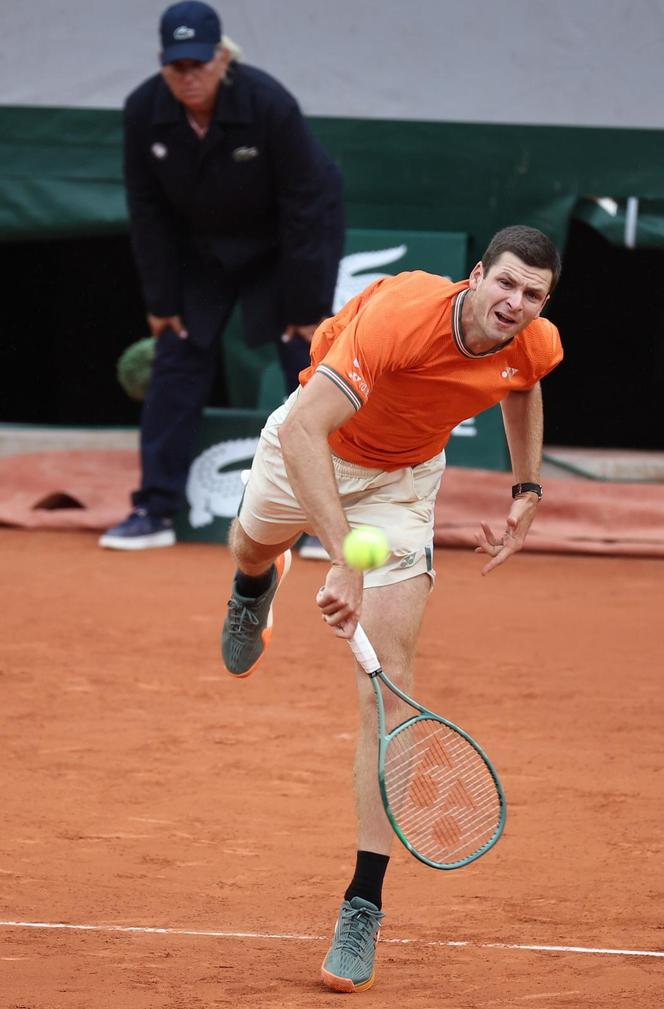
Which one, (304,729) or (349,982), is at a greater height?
(349,982)

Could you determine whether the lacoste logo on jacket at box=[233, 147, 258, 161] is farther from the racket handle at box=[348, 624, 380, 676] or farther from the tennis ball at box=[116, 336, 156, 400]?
the racket handle at box=[348, 624, 380, 676]

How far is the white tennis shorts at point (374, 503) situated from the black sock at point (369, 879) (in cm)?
65

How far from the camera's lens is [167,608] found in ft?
23.2

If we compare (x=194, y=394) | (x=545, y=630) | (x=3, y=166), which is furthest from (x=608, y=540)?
(x=3, y=166)

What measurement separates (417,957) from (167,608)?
3.50 m

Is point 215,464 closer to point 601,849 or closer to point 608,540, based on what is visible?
point 608,540

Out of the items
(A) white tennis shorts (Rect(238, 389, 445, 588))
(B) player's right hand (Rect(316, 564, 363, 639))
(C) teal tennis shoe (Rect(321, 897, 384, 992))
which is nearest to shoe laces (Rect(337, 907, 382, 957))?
(C) teal tennis shoe (Rect(321, 897, 384, 992))

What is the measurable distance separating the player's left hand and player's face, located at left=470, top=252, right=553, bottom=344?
516 millimetres

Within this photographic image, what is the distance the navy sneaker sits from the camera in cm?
817

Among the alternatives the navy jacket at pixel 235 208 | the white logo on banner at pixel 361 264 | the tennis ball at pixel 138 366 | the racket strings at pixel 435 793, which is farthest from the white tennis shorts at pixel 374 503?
the tennis ball at pixel 138 366

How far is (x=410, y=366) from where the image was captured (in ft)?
12.6

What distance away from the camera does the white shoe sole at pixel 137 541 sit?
8172 millimetres


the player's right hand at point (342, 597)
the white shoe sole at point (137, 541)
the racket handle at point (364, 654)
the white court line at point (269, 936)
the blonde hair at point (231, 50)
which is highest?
the player's right hand at point (342, 597)

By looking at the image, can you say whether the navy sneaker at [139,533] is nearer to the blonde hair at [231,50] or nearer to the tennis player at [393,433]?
the blonde hair at [231,50]
